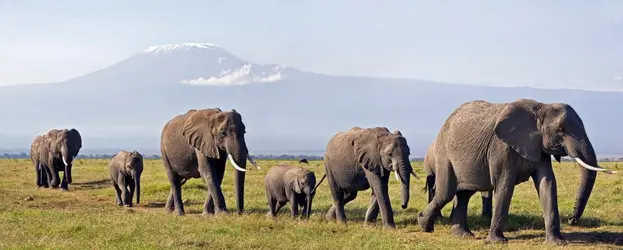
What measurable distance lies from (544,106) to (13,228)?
11.9m

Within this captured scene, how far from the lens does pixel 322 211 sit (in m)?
23.8

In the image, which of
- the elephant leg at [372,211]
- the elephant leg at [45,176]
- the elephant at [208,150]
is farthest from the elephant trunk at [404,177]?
the elephant leg at [45,176]

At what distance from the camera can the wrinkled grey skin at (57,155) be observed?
34.5 metres

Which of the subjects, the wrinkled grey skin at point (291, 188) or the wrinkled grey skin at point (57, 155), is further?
the wrinkled grey skin at point (57, 155)

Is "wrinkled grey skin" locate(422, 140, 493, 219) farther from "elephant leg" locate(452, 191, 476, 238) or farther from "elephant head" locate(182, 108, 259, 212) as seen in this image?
"elephant head" locate(182, 108, 259, 212)

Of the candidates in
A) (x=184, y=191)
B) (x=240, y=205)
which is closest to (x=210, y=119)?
(x=240, y=205)

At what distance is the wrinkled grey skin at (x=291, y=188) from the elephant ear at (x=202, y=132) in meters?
3.27

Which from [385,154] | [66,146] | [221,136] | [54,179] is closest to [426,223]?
[385,154]

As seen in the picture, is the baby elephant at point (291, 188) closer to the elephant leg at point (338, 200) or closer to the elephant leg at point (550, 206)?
the elephant leg at point (338, 200)

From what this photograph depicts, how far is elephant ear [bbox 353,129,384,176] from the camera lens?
18.8 meters

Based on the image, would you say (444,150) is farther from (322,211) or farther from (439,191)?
(322,211)

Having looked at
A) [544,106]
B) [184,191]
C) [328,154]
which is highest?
[544,106]

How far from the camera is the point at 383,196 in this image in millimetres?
18438

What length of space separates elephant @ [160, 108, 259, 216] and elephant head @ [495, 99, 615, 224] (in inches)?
261
